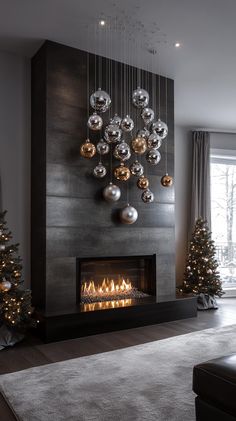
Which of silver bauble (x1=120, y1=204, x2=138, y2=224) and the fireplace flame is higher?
silver bauble (x1=120, y1=204, x2=138, y2=224)

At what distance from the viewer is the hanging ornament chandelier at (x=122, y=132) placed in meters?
4.32

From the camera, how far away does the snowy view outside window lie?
307 inches

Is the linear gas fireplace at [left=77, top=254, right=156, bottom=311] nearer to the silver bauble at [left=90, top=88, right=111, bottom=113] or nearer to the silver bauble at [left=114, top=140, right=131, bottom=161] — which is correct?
the silver bauble at [left=114, top=140, right=131, bottom=161]

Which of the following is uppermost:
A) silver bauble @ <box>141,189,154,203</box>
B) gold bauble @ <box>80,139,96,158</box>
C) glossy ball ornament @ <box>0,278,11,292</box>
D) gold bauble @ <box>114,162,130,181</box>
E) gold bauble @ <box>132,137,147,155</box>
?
gold bauble @ <box>132,137,147,155</box>

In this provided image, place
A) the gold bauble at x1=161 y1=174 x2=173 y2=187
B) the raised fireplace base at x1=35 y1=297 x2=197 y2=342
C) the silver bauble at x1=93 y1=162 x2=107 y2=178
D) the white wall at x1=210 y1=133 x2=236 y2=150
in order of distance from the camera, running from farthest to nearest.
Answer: the white wall at x1=210 y1=133 x2=236 y2=150 → the gold bauble at x1=161 y1=174 x2=173 y2=187 → the silver bauble at x1=93 y1=162 x2=107 y2=178 → the raised fireplace base at x1=35 y1=297 x2=197 y2=342

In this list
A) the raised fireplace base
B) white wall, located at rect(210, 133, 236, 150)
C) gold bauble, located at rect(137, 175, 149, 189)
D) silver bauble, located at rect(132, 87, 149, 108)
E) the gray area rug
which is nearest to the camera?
the gray area rug

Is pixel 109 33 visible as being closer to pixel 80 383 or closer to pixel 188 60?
pixel 188 60

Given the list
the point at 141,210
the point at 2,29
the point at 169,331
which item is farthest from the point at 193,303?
the point at 2,29

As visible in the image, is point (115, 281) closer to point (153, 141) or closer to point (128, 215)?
point (128, 215)

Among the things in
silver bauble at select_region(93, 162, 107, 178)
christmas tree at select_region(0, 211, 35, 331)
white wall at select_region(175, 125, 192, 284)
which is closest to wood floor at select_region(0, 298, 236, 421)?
Result: christmas tree at select_region(0, 211, 35, 331)

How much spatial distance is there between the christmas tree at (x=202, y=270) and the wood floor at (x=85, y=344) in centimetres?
103

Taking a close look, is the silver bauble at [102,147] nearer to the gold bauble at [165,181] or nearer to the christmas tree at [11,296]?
the gold bauble at [165,181]

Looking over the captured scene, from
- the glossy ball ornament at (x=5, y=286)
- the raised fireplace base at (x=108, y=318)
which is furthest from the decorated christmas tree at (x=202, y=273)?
the glossy ball ornament at (x=5, y=286)

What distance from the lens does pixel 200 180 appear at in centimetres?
732
